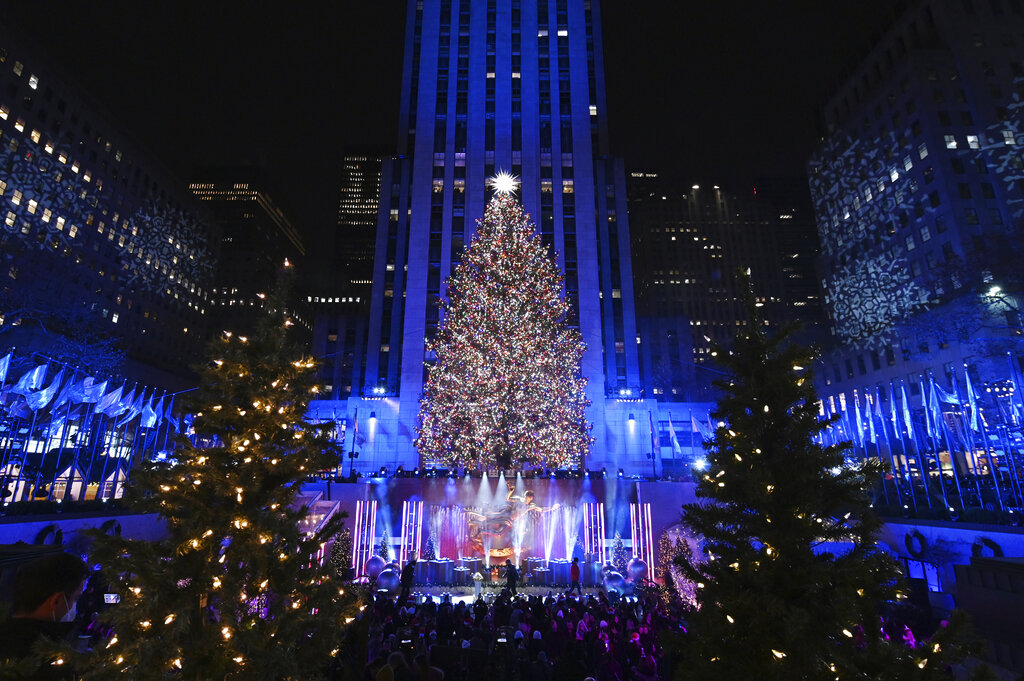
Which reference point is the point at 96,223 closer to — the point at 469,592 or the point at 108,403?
the point at 108,403

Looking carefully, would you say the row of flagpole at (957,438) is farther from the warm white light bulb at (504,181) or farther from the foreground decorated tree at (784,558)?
the warm white light bulb at (504,181)

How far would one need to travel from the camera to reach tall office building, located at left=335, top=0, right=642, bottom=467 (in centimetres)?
4784

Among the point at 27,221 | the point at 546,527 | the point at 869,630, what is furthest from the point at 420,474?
the point at 27,221

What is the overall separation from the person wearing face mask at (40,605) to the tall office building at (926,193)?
48.0 metres

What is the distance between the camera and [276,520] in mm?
6430

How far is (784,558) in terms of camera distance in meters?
5.93

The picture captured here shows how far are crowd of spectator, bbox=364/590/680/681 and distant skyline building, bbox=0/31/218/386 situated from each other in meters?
38.5

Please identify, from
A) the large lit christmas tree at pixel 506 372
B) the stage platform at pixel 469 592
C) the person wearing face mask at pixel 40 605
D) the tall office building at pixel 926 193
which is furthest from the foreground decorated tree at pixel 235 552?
the tall office building at pixel 926 193

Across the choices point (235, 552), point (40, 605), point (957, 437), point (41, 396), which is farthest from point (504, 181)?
point (40, 605)

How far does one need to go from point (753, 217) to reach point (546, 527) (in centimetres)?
11301

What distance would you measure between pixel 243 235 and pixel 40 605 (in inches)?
5911

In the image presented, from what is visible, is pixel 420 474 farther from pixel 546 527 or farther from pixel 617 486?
pixel 617 486

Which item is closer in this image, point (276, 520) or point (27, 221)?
point (276, 520)

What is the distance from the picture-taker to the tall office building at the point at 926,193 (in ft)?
137
